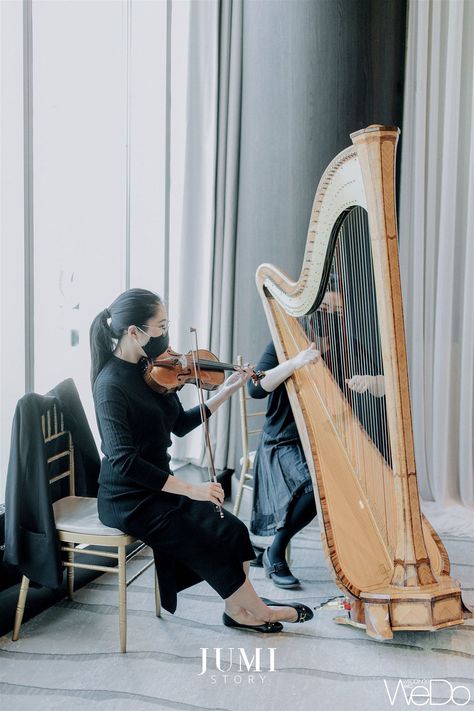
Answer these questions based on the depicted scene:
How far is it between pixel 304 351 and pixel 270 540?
1.04m

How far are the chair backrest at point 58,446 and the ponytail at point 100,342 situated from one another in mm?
257

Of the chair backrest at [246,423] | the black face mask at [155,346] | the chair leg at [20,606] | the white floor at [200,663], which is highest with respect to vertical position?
the black face mask at [155,346]

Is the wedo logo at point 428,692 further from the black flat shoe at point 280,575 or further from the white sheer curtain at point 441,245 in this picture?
the white sheer curtain at point 441,245

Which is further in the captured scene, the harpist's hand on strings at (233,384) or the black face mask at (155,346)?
the harpist's hand on strings at (233,384)

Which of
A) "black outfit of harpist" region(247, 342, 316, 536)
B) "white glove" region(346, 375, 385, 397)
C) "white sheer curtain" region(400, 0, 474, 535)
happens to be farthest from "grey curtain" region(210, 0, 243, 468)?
"white glove" region(346, 375, 385, 397)

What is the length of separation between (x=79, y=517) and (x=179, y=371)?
0.57m

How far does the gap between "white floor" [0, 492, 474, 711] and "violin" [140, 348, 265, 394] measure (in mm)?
781

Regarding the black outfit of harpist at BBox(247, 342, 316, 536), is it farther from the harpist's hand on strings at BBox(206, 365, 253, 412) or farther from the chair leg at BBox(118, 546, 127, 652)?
the chair leg at BBox(118, 546, 127, 652)

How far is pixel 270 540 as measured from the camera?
11.6 ft

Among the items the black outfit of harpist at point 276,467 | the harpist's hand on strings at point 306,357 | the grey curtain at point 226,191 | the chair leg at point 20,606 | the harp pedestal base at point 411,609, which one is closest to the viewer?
the harp pedestal base at point 411,609

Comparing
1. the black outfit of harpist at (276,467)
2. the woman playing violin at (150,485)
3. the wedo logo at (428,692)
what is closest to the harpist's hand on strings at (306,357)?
the black outfit of harpist at (276,467)

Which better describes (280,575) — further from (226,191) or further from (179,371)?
(226,191)

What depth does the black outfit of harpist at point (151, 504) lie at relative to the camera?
2383 mm

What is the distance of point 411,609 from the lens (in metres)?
2.29
